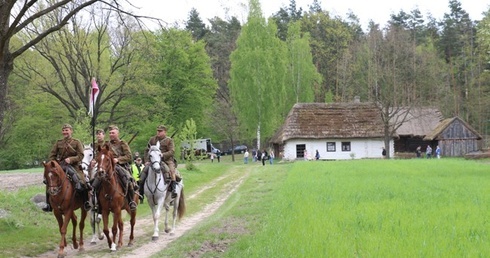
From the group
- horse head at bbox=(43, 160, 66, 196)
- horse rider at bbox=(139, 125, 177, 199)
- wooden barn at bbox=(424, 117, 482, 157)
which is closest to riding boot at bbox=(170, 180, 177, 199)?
horse rider at bbox=(139, 125, 177, 199)

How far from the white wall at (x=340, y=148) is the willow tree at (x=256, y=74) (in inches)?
188

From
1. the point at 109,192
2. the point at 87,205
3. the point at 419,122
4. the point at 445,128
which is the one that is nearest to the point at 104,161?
the point at 109,192

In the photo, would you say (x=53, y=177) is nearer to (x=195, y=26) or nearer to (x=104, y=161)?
(x=104, y=161)

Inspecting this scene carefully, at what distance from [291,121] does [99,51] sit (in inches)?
887

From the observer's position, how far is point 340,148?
55750 mm

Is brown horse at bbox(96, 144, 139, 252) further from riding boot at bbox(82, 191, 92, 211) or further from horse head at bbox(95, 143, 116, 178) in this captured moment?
riding boot at bbox(82, 191, 92, 211)

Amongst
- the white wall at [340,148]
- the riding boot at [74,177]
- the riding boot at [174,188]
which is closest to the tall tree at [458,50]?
the white wall at [340,148]

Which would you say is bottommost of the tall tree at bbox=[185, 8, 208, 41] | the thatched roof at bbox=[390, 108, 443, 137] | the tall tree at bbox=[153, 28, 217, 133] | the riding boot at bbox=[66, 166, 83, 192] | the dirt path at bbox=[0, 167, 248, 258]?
the dirt path at bbox=[0, 167, 248, 258]

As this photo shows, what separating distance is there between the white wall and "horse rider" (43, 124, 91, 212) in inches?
1724

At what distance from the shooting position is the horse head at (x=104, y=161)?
36.3 feet

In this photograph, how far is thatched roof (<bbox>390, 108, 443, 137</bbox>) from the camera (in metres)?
60.4

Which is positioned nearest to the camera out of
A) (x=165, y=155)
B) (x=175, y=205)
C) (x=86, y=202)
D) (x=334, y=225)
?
(x=334, y=225)

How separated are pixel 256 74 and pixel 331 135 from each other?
10.5 meters

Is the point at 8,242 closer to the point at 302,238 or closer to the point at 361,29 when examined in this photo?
the point at 302,238
